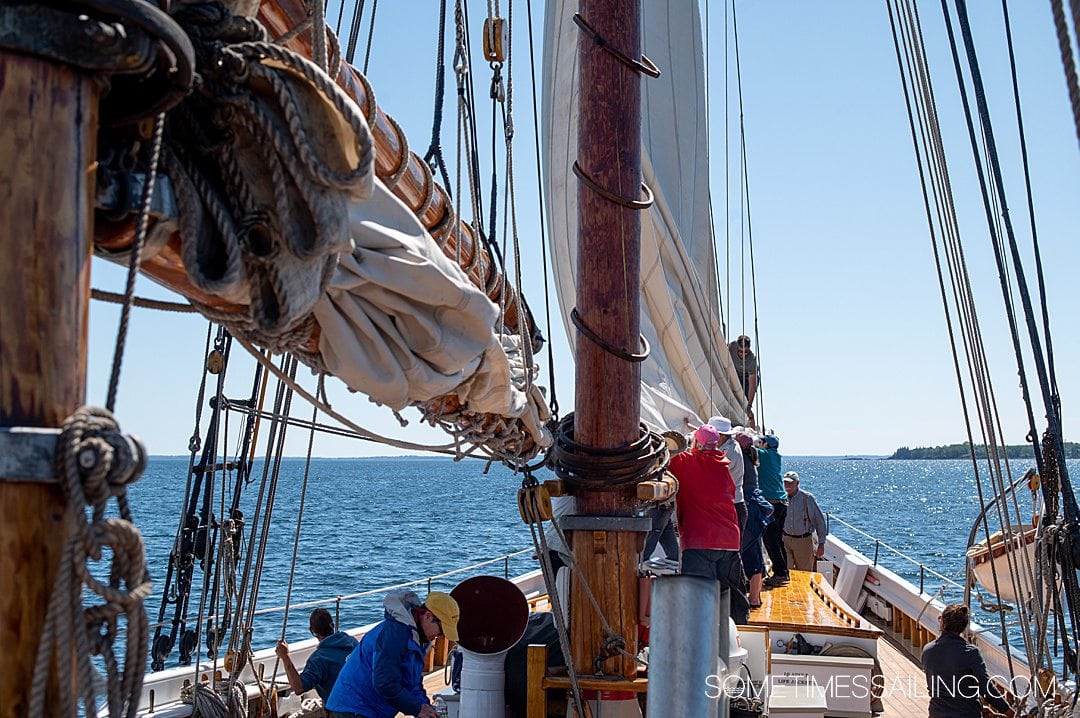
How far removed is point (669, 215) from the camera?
330 inches

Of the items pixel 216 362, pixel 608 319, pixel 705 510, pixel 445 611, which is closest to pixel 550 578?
pixel 445 611

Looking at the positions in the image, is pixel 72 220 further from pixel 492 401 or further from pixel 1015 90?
pixel 1015 90

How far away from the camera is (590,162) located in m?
4.56

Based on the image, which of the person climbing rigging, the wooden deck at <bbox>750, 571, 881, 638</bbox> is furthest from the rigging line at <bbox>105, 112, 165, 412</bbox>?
the person climbing rigging

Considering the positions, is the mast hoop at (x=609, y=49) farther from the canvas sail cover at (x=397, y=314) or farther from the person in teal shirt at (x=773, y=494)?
the person in teal shirt at (x=773, y=494)

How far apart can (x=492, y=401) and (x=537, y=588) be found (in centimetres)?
801

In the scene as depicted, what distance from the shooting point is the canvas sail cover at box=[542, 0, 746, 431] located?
7.80 metres

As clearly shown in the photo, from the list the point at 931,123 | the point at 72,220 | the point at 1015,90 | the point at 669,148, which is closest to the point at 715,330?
the point at 669,148

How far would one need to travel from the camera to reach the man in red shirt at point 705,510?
17.3ft

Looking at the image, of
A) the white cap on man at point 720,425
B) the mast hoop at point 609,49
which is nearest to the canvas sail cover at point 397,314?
the mast hoop at point 609,49

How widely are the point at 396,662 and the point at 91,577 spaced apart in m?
3.05

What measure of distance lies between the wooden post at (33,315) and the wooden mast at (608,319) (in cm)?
321

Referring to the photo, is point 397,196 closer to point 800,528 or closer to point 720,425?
point 720,425

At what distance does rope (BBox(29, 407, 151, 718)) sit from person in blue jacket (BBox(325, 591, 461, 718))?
283 centimetres
